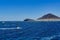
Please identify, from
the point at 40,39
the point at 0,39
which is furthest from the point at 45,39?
the point at 0,39

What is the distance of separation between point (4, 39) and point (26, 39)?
2.64m

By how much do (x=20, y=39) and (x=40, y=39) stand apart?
2386mm

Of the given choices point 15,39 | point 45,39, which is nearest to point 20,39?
point 15,39

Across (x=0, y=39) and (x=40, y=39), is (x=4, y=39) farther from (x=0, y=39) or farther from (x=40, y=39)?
(x=40, y=39)

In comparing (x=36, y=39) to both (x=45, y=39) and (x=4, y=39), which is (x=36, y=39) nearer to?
(x=45, y=39)

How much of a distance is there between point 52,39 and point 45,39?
0.89 meters

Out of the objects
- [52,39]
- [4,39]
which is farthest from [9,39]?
[52,39]

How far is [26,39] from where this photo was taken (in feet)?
115

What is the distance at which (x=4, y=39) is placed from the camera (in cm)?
3444

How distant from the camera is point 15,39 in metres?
34.7

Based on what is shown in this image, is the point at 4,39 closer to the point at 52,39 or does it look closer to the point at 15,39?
the point at 15,39

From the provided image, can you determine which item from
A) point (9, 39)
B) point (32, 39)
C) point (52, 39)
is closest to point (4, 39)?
point (9, 39)

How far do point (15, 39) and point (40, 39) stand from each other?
298 centimetres

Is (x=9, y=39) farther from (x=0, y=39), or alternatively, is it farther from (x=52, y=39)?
(x=52, y=39)
